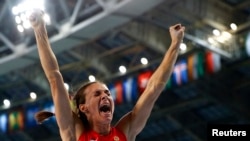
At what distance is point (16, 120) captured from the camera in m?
25.3

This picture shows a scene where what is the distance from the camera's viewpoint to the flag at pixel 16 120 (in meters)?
24.9

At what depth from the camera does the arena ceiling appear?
18.3m

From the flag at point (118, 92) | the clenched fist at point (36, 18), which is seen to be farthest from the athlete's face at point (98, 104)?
the flag at point (118, 92)

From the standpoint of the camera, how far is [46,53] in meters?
3.80

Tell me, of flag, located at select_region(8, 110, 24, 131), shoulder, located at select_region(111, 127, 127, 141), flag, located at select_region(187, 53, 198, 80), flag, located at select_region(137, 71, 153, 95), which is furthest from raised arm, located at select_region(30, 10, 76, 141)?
flag, located at select_region(8, 110, 24, 131)

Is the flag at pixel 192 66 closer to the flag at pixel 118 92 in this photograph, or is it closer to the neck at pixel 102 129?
the flag at pixel 118 92

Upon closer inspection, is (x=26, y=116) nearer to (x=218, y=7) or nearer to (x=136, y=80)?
(x=136, y=80)

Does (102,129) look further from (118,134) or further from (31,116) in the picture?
(31,116)

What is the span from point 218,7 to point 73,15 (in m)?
5.30

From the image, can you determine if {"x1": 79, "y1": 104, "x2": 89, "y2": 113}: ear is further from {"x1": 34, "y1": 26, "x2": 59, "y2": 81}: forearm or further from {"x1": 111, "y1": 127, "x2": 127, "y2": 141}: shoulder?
{"x1": 34, "y1": 26, "x2": 59, "y2": 81}: forearm

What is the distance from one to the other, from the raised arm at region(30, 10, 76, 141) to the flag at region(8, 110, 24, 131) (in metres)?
21.2

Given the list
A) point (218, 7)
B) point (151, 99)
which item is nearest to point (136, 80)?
point (218, 7)

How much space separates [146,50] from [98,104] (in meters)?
19.0

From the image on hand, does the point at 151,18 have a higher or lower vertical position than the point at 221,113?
higher
